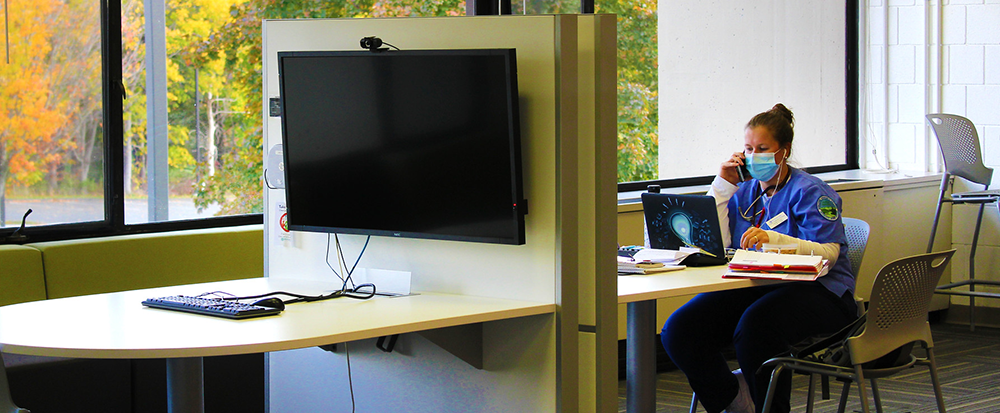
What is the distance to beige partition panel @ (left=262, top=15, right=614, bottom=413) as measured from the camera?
7.20ft

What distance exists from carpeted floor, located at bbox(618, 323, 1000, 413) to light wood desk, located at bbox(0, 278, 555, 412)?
150 cm

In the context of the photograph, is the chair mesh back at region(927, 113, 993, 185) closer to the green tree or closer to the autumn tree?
the green tree

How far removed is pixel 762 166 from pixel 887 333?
72 cm

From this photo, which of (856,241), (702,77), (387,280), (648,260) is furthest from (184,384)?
(702,77)

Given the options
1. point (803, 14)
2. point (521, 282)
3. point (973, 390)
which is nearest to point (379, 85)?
point (521, 282)

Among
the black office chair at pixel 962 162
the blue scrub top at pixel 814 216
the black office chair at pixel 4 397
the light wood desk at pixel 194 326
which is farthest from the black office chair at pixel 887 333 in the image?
the black office chair at pixel 962 162

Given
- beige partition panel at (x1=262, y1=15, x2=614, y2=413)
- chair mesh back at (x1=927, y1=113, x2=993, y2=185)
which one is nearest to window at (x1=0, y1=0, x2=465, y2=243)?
beige partition panel at (x1=262, y1=15, x2=614, y2=413)

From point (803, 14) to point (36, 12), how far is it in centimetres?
421

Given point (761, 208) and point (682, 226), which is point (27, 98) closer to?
point (682, 226)

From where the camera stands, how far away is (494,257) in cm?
232

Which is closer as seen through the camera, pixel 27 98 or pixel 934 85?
pixel 27 98

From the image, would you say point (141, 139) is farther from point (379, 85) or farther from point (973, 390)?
point (973, 390)

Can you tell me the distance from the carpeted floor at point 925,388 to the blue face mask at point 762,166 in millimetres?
1002

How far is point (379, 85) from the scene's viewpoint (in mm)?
2320
